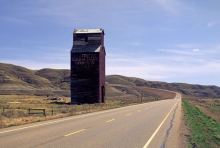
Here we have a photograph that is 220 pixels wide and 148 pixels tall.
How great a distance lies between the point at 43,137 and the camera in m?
13.3

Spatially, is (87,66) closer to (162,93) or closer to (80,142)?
(80,142)

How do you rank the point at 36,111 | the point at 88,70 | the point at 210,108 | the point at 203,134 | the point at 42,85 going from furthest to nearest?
the point at 42,85
the point at 210,108
the point at 88,70
the point at 36,111
the point at 203,134

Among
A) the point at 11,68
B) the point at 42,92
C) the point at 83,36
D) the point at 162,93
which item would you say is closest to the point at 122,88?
the point at 162,93

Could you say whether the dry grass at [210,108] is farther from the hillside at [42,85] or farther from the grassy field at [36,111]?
the hillside at [42,85]

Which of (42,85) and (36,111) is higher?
(42,85)

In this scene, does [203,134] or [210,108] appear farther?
[210,108]

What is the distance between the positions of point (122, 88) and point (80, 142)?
420ft

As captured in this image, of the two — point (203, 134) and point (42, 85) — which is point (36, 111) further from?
point (42, 85)

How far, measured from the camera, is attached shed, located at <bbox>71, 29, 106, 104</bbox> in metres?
54.4

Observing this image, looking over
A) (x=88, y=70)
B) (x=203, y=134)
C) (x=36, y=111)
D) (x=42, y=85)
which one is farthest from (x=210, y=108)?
(x=42, y=85)

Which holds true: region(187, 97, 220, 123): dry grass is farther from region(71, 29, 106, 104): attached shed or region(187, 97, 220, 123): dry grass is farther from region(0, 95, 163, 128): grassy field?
region(71, 29, 106, 104): attached shed

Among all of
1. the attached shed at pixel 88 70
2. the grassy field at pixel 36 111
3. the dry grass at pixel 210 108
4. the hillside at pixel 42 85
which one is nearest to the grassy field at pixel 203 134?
the grassy field at pixel 36 111

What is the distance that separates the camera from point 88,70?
54.6 metres

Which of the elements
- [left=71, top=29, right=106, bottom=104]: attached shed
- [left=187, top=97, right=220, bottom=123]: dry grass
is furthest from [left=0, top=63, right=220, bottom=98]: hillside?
[left=71, top=29, right=106, bottom=104]: attached shed
